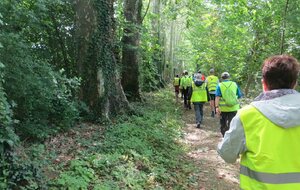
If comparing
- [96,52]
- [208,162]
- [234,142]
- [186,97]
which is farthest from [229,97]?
[186,97]

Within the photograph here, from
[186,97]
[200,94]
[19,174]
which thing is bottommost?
[186,97]

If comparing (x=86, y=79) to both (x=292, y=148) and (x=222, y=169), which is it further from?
(x=292, y=148)

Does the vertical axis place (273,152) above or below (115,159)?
above

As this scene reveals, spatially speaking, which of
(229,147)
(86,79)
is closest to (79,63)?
(86,79)

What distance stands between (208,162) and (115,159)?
9.96 feet

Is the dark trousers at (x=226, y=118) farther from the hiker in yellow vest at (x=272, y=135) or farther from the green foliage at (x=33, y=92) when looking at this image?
the hiker in yellow vest at (x=272, y=135)

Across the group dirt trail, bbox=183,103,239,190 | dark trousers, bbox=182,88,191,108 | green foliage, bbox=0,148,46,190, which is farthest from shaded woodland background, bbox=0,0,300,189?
dark trousers, bbox=182,88,191,108

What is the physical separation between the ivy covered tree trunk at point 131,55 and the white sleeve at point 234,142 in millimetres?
11741

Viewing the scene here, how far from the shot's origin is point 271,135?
267cm

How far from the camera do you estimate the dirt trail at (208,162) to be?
747 cm

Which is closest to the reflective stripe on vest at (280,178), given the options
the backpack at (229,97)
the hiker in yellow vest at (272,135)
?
the hiker in yellow vest at (272,135)

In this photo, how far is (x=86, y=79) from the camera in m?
9.88

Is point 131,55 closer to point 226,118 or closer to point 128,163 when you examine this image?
point 226,118

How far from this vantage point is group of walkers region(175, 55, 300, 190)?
2.67 m
